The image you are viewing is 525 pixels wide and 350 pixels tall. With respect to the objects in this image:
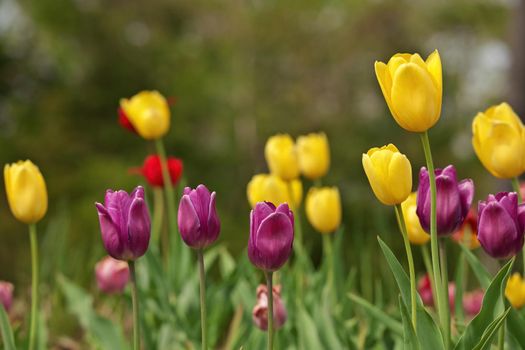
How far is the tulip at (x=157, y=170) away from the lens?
2064 mm

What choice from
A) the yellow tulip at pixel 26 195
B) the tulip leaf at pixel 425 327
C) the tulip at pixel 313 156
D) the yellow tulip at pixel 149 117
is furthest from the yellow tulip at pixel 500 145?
the yellow tulip at pixel 149 117

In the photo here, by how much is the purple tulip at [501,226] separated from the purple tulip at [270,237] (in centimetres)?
27

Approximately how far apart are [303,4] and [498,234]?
1363cm

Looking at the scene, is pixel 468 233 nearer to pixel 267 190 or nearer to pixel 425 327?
pixel 267 190

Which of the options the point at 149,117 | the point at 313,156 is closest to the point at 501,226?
the point at 313,156

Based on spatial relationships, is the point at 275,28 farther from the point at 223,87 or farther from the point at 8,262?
the point at 8,262

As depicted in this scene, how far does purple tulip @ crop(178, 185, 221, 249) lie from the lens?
107cm

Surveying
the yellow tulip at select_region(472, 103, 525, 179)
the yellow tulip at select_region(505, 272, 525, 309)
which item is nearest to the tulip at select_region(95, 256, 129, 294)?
the yellow tulip at select_region(505, 272, 525, 309)

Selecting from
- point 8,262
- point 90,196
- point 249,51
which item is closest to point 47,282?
point 8,262

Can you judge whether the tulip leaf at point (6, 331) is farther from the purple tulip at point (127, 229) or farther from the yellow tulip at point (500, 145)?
the yellow tulip at point (500, 145)

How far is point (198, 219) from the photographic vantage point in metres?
1.07

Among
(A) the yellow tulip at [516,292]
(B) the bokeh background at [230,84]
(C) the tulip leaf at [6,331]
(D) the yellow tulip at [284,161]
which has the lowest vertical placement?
(A) the yellow tulip at [516,292]

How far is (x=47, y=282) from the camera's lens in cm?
309

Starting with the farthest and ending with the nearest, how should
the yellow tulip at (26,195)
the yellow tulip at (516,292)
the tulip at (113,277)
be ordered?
the tulip at (113,277) → the yellow tulip at (516,292) → the yellow tulip at (26,195)
